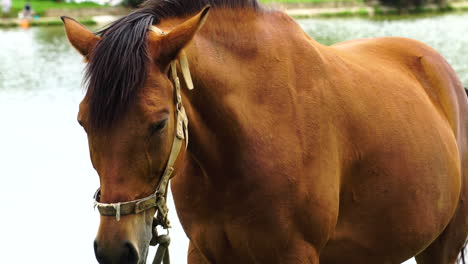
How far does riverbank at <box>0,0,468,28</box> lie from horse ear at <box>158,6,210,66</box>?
2792 cm

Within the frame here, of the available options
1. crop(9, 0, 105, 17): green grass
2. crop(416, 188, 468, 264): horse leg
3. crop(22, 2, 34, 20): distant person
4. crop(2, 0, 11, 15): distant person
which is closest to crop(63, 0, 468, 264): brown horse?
crop(416, 188, 468, 264): horse leg

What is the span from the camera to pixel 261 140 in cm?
297

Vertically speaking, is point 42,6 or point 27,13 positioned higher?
point 27,13

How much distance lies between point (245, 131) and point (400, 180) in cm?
99

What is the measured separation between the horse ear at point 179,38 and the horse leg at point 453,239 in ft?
7.41

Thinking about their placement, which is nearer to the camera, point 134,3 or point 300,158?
point 300,158

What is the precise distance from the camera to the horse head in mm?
2490

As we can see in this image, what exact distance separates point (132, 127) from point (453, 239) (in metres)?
2.43

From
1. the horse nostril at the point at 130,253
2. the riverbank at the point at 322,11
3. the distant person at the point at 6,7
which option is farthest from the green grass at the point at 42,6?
the horse nostril at the point at 130,253

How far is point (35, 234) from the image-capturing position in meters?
8.26

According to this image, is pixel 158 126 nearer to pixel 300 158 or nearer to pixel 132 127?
pixel 132 127

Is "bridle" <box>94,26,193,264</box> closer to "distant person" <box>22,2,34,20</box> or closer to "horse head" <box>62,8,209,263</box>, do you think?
"horse head" <box>62,8,209,263</box>

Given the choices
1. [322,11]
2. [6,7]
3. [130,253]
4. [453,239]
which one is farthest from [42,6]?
[130,253]

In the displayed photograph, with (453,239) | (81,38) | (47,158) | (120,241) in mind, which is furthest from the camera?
(47,158)
